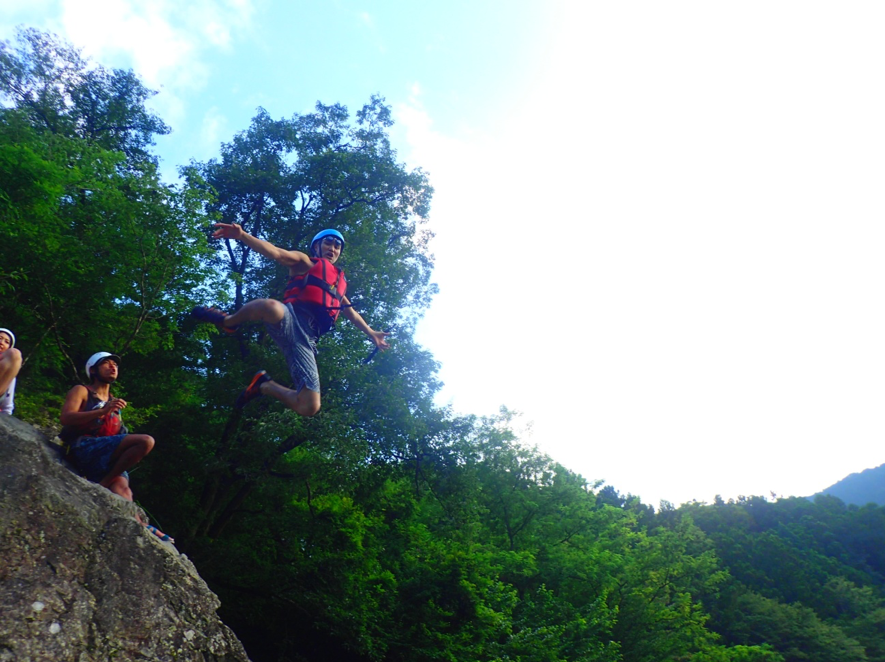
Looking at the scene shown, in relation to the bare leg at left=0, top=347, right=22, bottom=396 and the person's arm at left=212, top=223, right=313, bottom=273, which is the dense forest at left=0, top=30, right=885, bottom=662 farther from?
the person's arm at left=212, top=223, right=313, bottom=273

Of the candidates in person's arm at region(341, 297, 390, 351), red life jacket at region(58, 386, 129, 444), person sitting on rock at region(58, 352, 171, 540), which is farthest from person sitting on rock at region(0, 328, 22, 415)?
person's arm at region(341, 297, 390, 351)

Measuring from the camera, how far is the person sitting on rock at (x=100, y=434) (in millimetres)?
5082

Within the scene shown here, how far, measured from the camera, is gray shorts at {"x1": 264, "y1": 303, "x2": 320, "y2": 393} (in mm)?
4672

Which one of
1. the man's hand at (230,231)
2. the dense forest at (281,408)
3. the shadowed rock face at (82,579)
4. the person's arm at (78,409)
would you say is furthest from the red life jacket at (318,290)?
the dense forest at (281,408)

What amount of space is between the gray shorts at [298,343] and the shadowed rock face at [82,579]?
227cm

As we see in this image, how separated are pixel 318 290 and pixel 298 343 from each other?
1.53ft

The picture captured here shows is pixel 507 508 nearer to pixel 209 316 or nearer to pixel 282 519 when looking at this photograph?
pixel 282 519

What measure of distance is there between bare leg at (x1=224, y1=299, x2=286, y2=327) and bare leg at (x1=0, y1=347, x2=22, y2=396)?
199 cm

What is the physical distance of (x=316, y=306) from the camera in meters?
4.81

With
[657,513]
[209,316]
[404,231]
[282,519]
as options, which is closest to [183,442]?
[282,519]

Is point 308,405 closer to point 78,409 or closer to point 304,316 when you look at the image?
point 304,316

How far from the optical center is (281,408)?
1312 cm

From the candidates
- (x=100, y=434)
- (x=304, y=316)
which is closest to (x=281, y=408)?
(x=100, y=434)

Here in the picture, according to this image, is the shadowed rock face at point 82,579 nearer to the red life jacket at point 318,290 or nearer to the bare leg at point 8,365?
the bare leg at point 8,365
